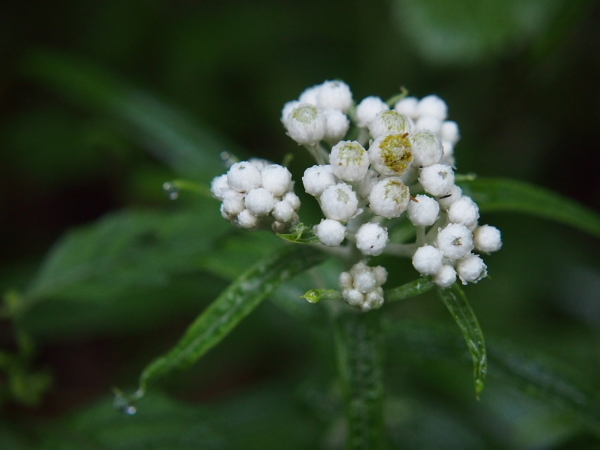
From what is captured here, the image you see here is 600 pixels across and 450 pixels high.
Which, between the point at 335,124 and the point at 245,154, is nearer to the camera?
the point at 335,124

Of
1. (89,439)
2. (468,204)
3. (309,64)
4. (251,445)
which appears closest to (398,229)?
(468,204)

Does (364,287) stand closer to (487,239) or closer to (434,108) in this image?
(487,239)

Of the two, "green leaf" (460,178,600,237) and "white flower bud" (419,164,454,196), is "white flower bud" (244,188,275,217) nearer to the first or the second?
"white flower bud" (419,164,454,196)

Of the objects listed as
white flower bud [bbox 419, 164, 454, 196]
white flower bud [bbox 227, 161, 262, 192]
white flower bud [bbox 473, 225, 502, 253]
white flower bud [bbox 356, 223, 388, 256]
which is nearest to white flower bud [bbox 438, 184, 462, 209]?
white flower bud [bbox 419, 164, 454, 196]

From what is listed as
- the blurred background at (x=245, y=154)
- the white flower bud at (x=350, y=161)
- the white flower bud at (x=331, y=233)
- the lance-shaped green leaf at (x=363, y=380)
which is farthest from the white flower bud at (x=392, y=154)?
the blurred background at (x=245, y=154)

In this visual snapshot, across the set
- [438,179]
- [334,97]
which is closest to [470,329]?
[438,179]

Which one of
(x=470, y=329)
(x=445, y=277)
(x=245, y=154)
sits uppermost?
(x=245, y=154)
